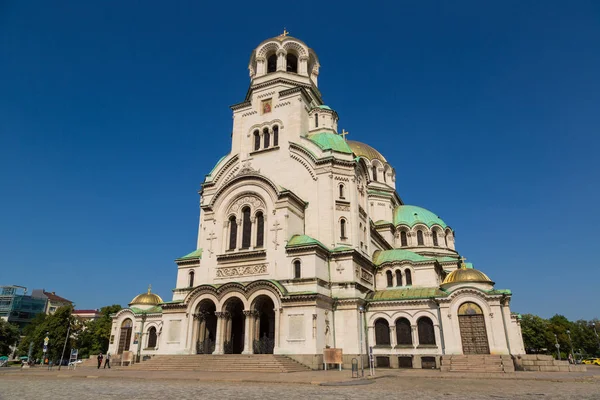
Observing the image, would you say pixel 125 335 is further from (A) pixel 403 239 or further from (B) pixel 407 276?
(A) pixel 403 239

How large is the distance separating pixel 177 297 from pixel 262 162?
1295 cm

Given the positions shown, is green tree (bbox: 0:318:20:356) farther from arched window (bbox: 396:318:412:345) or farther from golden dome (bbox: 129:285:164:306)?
arched window (bbox: 396:318:412:345)

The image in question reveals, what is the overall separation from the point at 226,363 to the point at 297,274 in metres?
7.43

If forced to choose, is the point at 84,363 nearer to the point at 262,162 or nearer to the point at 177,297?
the point at 177,297

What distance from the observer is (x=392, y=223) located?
45.7m

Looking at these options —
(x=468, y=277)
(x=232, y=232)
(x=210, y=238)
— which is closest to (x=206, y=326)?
(x=210, y=238)

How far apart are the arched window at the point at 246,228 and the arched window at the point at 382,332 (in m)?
11.3

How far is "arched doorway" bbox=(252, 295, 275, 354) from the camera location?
2734 cm

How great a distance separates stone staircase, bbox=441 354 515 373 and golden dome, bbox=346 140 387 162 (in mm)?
28408

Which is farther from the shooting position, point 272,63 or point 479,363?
point 272,63

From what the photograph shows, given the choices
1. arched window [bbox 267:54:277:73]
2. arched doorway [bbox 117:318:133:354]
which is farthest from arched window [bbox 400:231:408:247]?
arched doorway [bbox 117:318:133:354]

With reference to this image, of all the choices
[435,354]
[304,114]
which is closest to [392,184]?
[304,114]

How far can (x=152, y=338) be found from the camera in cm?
3753

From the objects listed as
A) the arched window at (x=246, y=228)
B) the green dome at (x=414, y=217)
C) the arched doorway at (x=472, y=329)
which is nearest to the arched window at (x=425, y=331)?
the arched doorway at (x=472, y=329)
